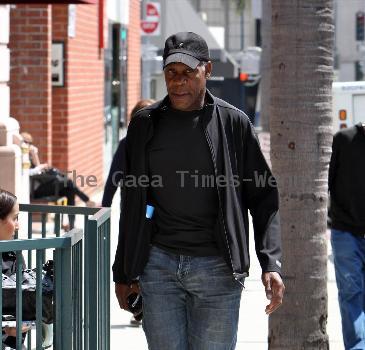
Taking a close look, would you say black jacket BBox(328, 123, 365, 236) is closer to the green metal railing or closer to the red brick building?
the green metal railing

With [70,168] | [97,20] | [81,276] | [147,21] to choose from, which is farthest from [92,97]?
[81,276]

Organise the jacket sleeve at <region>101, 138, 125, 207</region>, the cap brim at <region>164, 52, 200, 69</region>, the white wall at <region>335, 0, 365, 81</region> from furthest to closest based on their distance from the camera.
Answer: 1. the white wall at <region>335, 0, 365, 81</region>
2. the jacket sleeve at <region>101, 138, 125, 207</region>
3. the cap brim at <region>164, 52, 200, 69</region>

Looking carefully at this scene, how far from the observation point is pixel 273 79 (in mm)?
6543

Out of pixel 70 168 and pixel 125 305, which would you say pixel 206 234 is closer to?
pixel 125 305

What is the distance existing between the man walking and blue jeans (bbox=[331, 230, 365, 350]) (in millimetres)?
2475

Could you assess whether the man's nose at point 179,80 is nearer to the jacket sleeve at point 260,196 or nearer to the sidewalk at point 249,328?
the jacket sleeve at point 260,196

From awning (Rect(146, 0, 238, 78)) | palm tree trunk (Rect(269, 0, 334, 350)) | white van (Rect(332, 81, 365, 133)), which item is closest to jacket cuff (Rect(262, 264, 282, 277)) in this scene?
palm tree trunk (Rect(269, 0, 334, 350))

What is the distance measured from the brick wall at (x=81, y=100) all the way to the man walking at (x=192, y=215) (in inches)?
434

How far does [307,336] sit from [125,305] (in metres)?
2.02

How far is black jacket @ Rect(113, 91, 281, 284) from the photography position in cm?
469

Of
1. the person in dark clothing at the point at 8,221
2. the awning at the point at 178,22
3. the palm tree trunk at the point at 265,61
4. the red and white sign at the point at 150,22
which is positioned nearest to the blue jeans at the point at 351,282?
the person in dark clothing at the point at 8,221

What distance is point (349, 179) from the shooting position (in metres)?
7.14

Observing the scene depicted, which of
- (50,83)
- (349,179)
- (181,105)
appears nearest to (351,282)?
(349,179)

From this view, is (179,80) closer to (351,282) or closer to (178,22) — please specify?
(351,282)
